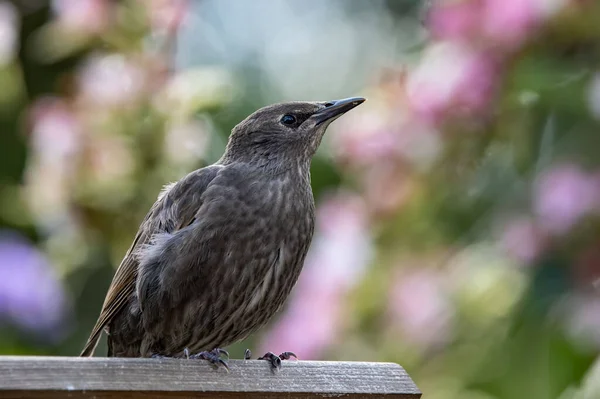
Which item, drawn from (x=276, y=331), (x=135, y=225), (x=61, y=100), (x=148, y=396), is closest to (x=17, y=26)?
(x=61, y=100)

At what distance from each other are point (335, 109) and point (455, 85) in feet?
2.40

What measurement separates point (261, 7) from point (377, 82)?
408 cm

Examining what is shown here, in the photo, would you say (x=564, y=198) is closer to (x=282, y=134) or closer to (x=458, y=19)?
(x=458, y=19)

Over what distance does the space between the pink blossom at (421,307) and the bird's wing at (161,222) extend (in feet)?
3.49

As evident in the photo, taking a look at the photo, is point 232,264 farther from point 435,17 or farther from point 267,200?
point 435,17

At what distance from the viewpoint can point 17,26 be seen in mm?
5328

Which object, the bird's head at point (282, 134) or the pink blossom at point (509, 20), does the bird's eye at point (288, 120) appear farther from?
the pink blossom at point (509, 20)

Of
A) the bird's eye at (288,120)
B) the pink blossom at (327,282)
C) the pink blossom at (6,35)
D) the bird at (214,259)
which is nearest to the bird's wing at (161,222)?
the bird at (214,259)

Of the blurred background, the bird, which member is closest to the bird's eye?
the bird

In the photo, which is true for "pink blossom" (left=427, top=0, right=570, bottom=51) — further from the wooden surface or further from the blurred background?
the wooden surface

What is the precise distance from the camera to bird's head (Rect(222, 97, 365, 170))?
11.8ft

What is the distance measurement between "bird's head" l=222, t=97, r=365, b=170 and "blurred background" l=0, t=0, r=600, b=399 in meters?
0.58

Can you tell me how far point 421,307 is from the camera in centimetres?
412

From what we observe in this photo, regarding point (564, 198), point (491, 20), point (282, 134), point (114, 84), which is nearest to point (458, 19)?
point (491, 20)
